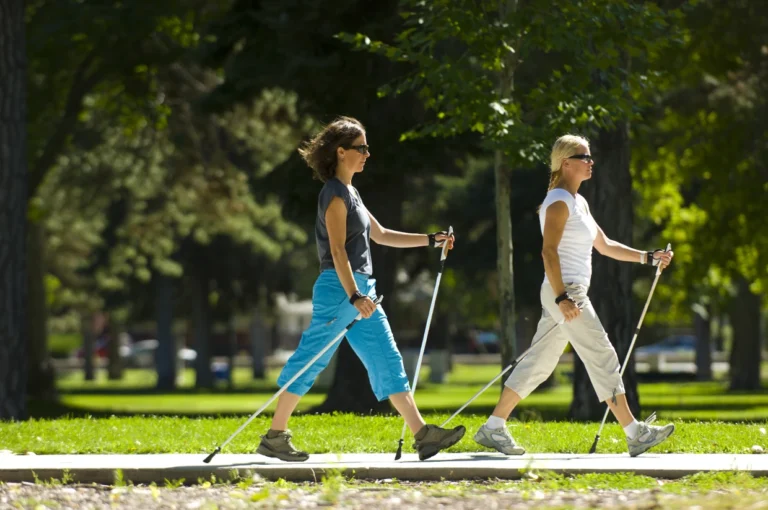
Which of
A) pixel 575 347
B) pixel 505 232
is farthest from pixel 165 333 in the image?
pixel 575 347

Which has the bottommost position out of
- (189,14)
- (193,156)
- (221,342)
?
(221,342)

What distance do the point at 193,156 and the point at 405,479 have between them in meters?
19.1

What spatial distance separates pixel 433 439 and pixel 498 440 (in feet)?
2.06

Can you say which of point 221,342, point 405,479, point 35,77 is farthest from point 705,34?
point 221,342

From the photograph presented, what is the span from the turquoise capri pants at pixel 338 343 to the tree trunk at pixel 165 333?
34.4m

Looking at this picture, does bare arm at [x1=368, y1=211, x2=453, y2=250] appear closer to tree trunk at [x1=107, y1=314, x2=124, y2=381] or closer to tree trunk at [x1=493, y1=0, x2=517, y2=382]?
tree trunk at [x1=493, y1=0, x2=517, y2=382]

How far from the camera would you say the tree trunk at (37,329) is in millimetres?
27922

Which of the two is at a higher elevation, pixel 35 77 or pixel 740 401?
pixel 35 77

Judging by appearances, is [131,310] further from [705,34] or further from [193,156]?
[705,34]

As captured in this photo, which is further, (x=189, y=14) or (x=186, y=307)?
(x=186, y=307)

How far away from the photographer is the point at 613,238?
15969mm

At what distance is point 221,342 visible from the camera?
86000 millimetres

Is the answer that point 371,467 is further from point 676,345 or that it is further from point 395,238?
point 676,345

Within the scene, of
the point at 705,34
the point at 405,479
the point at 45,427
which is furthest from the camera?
the point at 705,34
